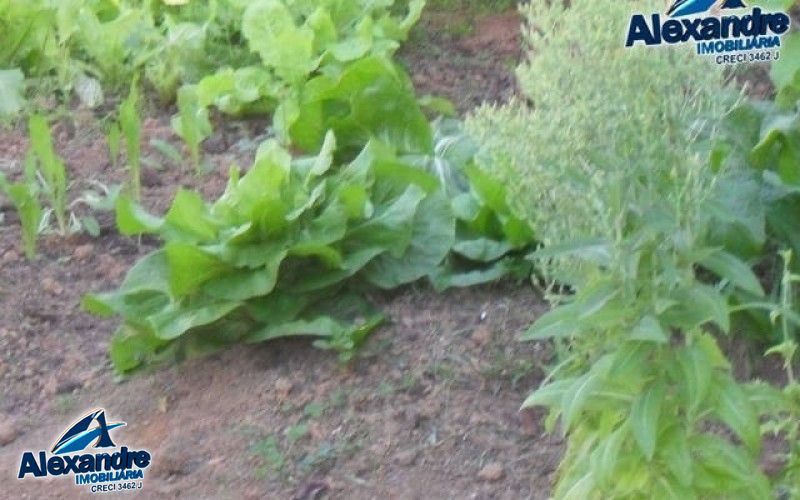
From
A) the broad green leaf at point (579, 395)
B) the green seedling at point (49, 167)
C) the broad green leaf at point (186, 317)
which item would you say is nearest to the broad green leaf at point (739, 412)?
the broad green leaf at point (579, 395)

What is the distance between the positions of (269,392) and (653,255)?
4.47ft

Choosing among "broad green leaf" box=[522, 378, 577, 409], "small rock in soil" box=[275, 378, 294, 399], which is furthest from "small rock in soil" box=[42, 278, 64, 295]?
"broad green leaf" box=[522, 378, 577, 409]

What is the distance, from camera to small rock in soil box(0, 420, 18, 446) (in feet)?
11.9

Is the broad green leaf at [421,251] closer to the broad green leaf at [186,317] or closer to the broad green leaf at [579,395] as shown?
the broad green leaf at [186,317]

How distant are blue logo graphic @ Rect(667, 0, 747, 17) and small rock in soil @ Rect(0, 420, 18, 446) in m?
1.96

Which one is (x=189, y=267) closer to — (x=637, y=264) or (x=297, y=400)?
(x=297, y=400)

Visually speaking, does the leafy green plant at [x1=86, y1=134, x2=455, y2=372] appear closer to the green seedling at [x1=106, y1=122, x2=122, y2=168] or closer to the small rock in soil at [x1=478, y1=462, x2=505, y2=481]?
the small rock in soil at [x1=478, y1=462, x2=505, y2=481]

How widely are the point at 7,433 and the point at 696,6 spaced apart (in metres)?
2.05

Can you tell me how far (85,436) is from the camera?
138 inches

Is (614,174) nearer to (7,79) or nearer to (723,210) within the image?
(723,210)

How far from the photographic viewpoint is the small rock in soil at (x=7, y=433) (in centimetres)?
364

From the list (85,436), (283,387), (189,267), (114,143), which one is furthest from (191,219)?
(114,143)

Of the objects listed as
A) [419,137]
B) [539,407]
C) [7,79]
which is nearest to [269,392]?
[539,407]

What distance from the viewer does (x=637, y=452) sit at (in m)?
2.72
